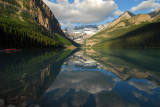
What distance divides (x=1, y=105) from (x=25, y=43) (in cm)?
11587

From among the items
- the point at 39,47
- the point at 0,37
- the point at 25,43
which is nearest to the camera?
the point at 0,37

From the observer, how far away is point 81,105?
7.94 metres

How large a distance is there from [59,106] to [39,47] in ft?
420

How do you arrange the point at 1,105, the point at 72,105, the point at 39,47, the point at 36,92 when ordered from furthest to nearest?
the point at 39,47 < the point at 36,92 < the point at 72,105 < the point at 1,105

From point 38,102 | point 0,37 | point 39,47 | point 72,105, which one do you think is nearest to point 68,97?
point 72,105

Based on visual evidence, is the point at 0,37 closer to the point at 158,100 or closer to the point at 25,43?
the point at 25,43

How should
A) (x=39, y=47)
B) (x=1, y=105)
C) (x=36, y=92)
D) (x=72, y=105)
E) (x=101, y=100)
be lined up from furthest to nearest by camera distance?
1. (x=39, y=47)
2. (x=36, y=92)
3. (x=101, y=100)
4. (x=72, y=105)
5. (x=1, y=105)

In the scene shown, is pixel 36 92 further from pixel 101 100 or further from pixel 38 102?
pixel 101 100

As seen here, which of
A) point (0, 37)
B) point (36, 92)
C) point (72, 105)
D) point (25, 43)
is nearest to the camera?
point (72, 105)

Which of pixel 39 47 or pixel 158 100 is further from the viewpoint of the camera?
pixel 39 47

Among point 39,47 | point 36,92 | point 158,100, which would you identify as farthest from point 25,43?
point 158,100

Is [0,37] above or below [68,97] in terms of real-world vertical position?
above

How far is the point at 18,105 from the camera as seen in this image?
7531 millimetres

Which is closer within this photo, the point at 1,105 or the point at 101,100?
the point at 1,105
